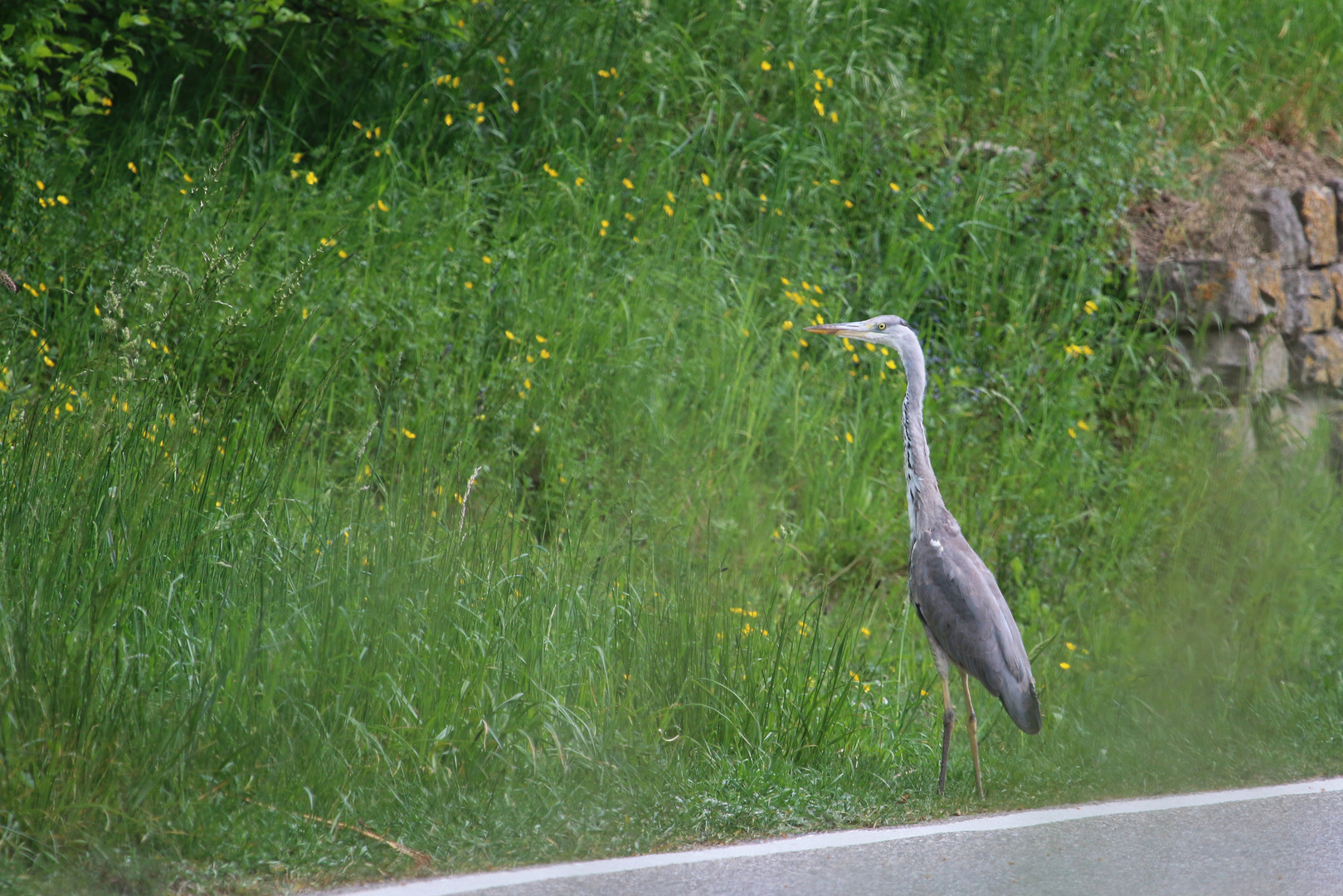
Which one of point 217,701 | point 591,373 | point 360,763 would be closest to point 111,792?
point 217,701

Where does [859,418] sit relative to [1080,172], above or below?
below

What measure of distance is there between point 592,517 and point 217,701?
246cm

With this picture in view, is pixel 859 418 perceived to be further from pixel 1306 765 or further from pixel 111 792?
pixel 111 792

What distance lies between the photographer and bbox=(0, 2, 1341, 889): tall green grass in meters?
4.21

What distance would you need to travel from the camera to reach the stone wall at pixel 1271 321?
884 centimetres

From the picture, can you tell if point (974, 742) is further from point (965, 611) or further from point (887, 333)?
point (887, 333)

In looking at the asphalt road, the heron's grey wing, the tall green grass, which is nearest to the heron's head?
the heron's grey wing

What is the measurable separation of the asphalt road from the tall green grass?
20cm

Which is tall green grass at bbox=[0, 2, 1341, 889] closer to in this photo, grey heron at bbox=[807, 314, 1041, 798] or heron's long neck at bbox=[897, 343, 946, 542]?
grey heron at bbox=[807, 314, 1041, 798]

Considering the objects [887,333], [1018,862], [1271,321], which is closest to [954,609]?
[1018,862]

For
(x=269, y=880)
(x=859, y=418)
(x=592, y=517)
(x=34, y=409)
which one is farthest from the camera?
(x=859, y=418)

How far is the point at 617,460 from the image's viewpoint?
24.1 feet

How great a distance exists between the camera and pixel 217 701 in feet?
13.6

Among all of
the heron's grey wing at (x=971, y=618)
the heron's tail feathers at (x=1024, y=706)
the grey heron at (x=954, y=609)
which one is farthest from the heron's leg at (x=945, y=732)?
the heron's tail feathers at (x=1024, y=706)
